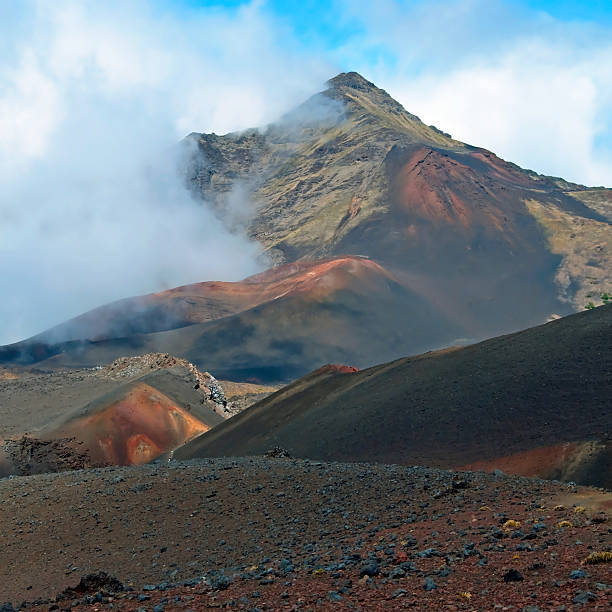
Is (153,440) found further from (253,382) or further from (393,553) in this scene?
(253,382)

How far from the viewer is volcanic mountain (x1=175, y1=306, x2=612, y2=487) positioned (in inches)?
1261

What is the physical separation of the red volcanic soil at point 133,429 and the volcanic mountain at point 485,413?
1138 cm

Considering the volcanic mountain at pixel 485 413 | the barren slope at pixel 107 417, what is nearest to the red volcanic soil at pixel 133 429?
the barren slope at pixel 107 417

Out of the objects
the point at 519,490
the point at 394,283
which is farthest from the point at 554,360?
the point at 394,283

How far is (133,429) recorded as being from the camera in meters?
62.8

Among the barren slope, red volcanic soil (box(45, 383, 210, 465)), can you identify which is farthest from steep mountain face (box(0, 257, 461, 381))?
red volcanic soil (box(45, 383, 210, 465))

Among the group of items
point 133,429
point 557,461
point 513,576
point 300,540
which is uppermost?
point 133,429

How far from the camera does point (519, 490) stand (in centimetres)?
1973

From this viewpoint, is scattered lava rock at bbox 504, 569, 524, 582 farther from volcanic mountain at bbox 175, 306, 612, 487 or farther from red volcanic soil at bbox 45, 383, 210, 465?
red volcanic soil at bbox 45, 383, 210, 465

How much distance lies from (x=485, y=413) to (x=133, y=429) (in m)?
33.5

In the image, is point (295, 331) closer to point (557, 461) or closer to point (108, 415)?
point (108, 415)

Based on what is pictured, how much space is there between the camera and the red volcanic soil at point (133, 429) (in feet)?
199

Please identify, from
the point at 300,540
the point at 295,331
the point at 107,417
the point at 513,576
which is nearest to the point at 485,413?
the point at 300,540

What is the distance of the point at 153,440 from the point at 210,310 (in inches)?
4340
